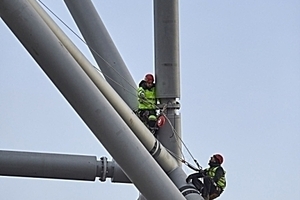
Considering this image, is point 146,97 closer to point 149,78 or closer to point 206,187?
point 149,78

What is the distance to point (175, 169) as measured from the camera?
1548 cm

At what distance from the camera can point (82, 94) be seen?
1010 centimetres

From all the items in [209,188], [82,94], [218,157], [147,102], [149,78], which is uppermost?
[82,94]

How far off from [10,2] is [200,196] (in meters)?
5.89

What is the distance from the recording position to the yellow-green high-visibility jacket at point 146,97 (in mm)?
16219

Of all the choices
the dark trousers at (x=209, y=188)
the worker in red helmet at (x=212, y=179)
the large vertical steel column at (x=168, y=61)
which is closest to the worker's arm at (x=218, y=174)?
the worker in red helmet at (x=212, y=179)

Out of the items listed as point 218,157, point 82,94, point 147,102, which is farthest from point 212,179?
point 82,94

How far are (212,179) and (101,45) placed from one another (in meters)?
3.43

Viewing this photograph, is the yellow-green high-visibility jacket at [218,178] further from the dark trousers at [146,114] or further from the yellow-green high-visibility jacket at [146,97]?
the yellow-green high-visibility jacket at [146,97]

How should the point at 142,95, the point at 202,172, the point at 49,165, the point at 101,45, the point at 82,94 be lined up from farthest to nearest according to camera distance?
the point at 142,95
the point at 101,45
the point at 202,172
the point at 49,165
the point at 82,94

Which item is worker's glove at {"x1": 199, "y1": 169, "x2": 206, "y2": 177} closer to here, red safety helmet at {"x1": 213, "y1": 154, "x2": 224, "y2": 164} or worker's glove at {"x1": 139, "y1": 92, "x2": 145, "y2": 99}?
red safety helmet at {"x1": 213, "y1": 154, "x2": 224, "y2": 164}

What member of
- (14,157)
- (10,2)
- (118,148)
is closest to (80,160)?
(14,157)

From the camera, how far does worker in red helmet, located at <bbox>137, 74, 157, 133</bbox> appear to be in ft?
52.7

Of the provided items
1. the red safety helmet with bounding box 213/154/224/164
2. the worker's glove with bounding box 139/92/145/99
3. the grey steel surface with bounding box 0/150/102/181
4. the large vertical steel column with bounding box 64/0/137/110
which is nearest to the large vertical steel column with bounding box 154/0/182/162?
the worker's glove with bounding box 139/92/145/99
